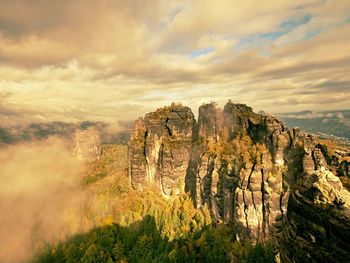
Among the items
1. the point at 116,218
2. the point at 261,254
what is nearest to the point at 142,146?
the point at 116,218

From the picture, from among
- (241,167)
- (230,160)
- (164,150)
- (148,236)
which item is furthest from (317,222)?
(164,150)

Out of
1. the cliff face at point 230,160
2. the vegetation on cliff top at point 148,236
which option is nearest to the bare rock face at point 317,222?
the cliff face at point 230,160

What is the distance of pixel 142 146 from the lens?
145 meters

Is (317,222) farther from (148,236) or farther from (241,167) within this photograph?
(148,236)

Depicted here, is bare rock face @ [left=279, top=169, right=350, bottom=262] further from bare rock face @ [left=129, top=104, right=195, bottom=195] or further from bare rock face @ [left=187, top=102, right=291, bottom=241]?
bare rock face @ [left=129, top=104, right=195, bottom=195]

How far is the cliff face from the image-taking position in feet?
293

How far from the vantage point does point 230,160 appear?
352 ft

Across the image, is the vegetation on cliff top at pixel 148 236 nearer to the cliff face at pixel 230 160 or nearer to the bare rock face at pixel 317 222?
the cliff face at pixel 230 160

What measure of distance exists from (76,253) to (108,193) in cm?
4785

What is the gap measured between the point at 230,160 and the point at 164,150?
136 feet

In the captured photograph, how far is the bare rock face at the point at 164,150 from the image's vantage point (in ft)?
441

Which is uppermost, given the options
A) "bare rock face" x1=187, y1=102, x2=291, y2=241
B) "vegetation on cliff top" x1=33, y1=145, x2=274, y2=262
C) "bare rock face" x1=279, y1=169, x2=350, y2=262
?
"bare rock face" x1=279, y1=169, x2=350, y2=262

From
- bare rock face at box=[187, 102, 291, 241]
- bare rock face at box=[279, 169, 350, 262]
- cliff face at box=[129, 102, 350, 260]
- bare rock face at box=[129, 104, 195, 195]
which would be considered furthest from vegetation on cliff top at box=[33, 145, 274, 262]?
bare rock face at box=[279, 169, 350, 262]

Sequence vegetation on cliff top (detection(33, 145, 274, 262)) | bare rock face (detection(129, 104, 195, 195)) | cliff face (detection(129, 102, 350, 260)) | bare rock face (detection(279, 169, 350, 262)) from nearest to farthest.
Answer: bare rock face (detection(279, 169, 350, 262)), vegetation on cliff top (detection(33, 145, 274, 262)), cliff face (detection(129, 102, 350, 260)), bare rock face (detection(129, 104, 195, 195))
